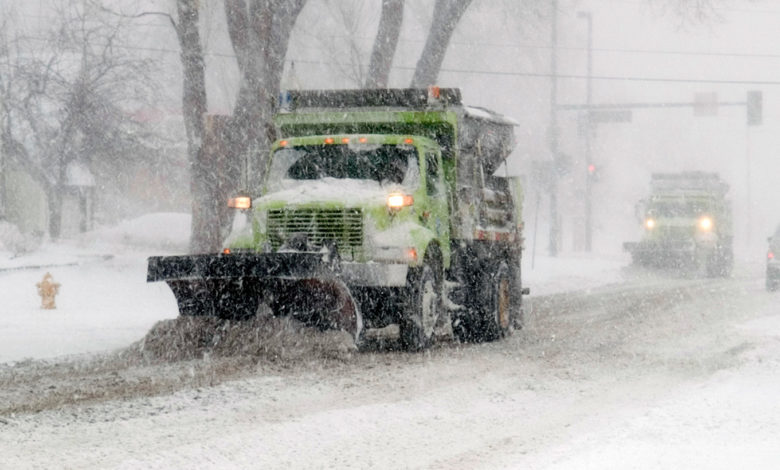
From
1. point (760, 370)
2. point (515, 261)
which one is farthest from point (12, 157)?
point (760, 370)

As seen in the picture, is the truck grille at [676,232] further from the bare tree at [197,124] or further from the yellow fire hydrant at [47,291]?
the yellow fire hydrant at [47,291]

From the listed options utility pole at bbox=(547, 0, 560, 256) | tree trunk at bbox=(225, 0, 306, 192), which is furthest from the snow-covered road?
utility pole at bbox=(547, 0, 560, 256)

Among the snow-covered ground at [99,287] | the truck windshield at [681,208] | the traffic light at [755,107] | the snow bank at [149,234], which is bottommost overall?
the snow-covered ground at [99,287]

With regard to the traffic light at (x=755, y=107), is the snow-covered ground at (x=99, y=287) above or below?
below

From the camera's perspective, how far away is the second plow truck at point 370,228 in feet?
39.6

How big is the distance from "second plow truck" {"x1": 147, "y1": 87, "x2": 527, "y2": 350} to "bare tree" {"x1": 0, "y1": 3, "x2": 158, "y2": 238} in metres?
18.3

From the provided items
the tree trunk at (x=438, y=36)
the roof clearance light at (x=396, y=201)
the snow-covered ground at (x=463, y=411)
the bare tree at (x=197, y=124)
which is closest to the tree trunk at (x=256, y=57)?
the bare tree at (x=197, y=124)

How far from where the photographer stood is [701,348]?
13883mm

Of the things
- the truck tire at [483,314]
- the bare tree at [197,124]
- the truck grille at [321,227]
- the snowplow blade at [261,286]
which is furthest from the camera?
the bare tree at [197,124]

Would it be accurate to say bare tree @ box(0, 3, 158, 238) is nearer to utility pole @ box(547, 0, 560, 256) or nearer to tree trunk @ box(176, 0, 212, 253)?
tree trunk @ box(176, 0, 212, 253)

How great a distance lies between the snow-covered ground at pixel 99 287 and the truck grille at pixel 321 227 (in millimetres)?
2557

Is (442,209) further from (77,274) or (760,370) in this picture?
(77,274)

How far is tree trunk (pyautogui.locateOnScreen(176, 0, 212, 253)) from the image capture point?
22.1 m

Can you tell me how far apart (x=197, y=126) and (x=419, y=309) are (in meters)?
10.4
